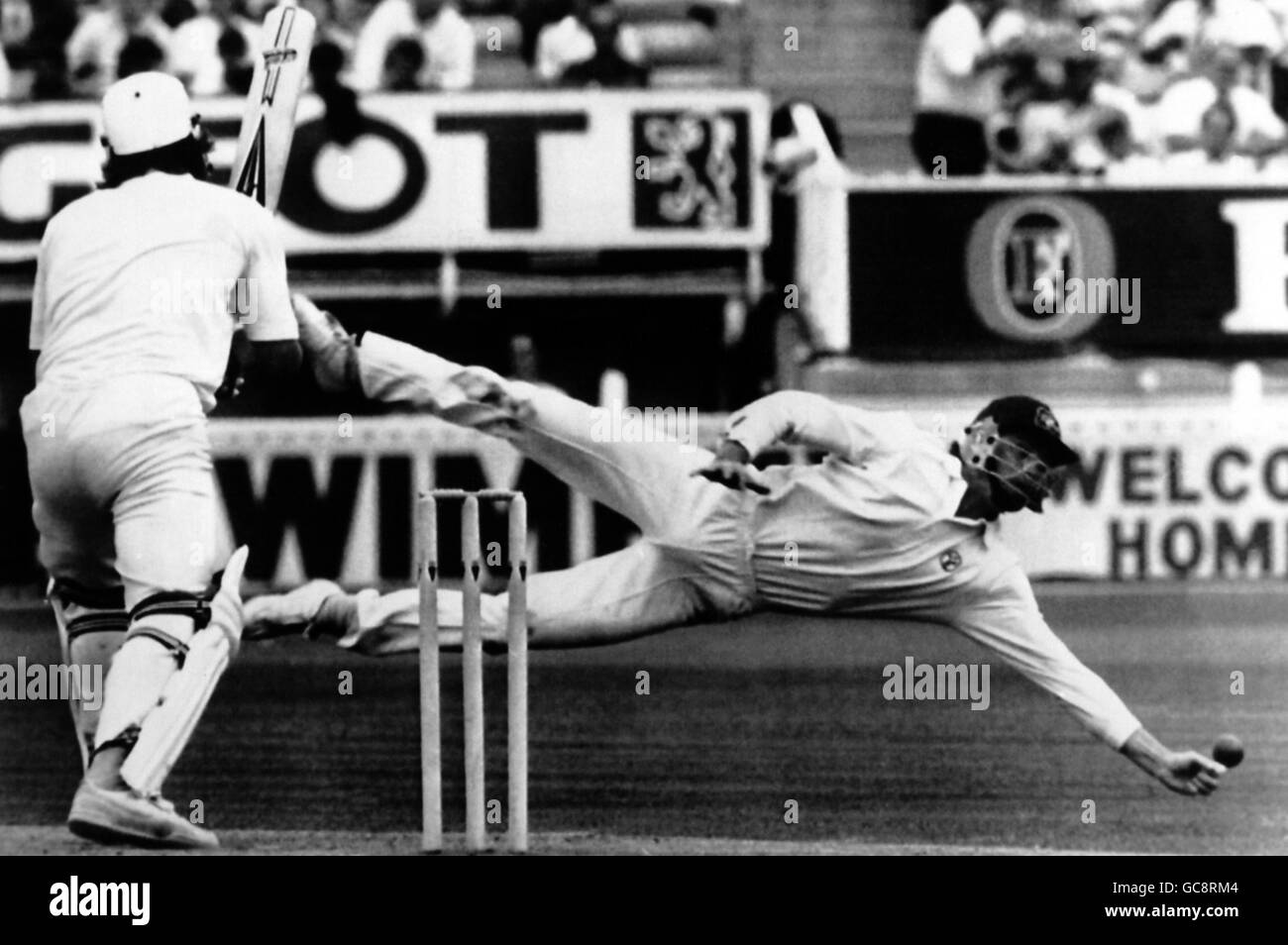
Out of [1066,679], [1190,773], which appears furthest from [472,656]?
[1190,773]

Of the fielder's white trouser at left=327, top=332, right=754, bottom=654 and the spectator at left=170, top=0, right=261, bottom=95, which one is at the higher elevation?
the spectator at left=170, top=0, right=261, bottom=95

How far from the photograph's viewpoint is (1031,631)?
6.62 metres

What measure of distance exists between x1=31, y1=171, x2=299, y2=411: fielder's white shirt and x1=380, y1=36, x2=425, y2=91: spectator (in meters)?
4.98

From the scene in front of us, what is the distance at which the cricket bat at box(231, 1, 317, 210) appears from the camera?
7074 millimetres

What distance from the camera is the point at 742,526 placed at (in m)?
6.81

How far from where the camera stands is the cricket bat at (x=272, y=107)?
7074mm

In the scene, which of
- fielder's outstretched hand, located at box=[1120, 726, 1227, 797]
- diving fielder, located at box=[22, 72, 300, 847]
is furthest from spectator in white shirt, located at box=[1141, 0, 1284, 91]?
diving fielder, located at box=[22, 72, 300, 847]

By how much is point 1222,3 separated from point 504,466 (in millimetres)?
3706

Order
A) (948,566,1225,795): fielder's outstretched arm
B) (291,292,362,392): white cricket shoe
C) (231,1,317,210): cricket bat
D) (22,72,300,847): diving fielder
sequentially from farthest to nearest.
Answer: (231,1,317,210): cricket bat, (291,292,362,392): white cricket shoe, (948,566,1225,795): fielder's outstretched arm, (22,72,300,847): diving fielder

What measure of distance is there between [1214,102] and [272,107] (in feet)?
18.2

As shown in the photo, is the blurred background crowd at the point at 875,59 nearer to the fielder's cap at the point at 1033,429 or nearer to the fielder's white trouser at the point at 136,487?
the fielder's cap at the point at 1033,429

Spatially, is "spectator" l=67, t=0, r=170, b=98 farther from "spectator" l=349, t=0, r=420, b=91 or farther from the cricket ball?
the cricket ball

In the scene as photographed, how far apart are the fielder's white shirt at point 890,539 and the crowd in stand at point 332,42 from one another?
15.2 feet
